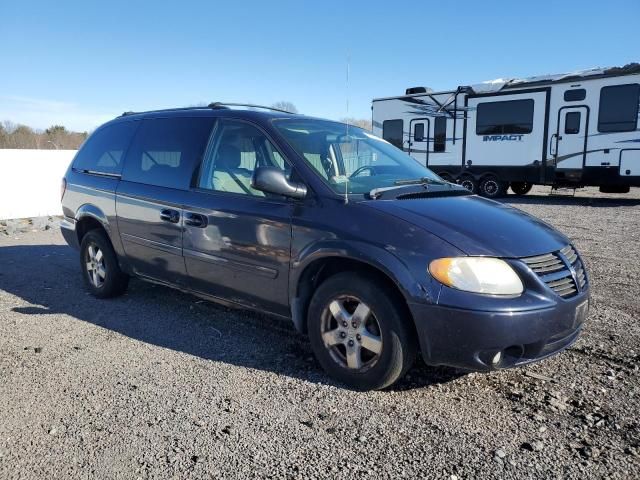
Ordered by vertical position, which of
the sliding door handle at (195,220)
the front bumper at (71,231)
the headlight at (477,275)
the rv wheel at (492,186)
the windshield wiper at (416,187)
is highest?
the windshield wiper at (416,187)

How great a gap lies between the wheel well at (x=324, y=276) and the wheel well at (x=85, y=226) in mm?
2887

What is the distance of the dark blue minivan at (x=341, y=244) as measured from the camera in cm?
Answer: 291

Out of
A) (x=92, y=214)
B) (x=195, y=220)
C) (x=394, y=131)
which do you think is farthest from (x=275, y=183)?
(x=394, y=131)

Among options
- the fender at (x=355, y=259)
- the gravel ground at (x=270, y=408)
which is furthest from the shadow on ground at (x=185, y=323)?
the fender at (x=355, y=259)

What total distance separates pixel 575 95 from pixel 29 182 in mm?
14542

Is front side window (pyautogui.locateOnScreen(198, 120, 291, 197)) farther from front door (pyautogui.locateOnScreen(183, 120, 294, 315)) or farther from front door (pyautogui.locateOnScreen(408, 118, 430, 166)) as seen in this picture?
front door (pyautogui.locateOnScreen(408, 118, 430, 166))

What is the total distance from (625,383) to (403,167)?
7.34ft

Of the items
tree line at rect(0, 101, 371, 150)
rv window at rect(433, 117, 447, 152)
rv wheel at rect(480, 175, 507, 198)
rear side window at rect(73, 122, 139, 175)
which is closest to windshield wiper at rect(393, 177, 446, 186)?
rear side window at rect(73, 122, 139, 175)

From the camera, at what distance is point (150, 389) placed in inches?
132

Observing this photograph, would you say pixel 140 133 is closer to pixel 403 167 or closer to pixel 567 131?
pixel 403 167

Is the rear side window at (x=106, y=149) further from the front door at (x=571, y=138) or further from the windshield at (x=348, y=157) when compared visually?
the front door at (x=571, y=138)

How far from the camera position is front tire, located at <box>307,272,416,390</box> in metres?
3.07

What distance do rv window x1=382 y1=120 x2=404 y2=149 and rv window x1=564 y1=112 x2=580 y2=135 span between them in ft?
17.9

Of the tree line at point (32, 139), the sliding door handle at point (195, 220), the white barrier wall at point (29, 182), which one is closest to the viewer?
the sliding door handle at point (195, 220)
